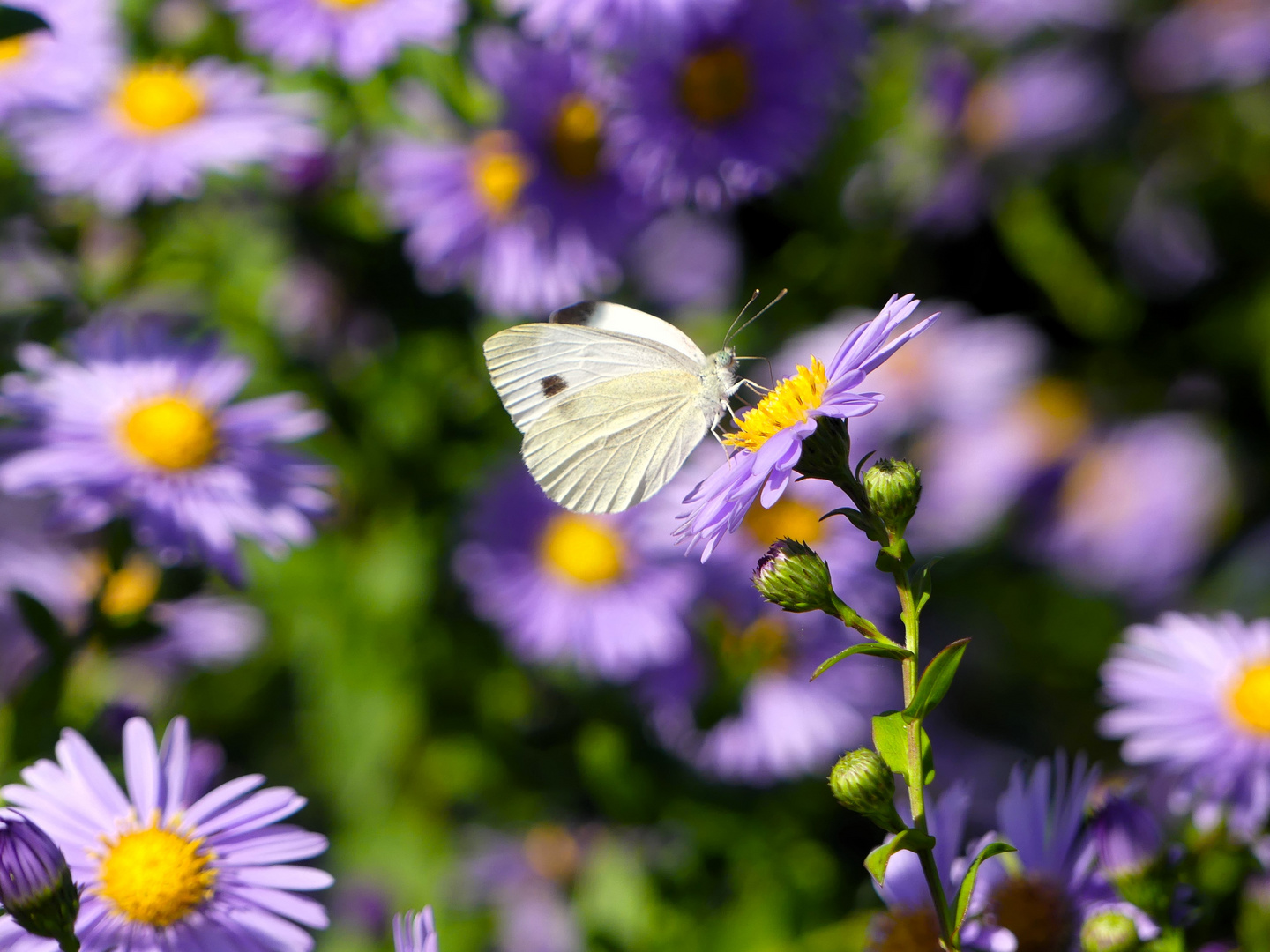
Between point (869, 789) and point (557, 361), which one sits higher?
point (557, 361)

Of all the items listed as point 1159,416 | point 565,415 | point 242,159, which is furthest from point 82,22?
point 1159,416

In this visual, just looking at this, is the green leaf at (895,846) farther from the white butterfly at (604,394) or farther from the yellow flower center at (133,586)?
the yellow flower center at (133,586)

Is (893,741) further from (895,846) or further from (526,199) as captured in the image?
(526,199)

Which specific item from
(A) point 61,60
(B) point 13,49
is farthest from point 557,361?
(B) point 13,49

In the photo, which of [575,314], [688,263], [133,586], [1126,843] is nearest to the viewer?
[1126,843]

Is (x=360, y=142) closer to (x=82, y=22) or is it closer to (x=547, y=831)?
(x=82, y=22)

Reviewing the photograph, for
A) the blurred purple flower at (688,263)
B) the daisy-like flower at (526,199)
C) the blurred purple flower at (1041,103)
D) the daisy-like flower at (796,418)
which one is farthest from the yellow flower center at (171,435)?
the blurred purple flower at (1041,103)

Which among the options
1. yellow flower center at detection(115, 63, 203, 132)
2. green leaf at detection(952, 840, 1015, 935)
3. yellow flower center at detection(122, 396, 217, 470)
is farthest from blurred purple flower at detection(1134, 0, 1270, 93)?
green leaf at detection(952, 840, 1015, 935)
